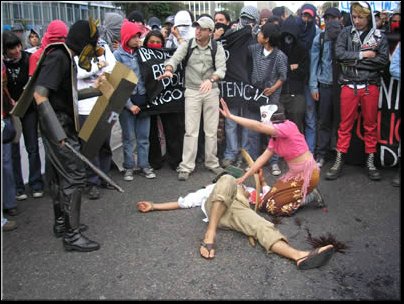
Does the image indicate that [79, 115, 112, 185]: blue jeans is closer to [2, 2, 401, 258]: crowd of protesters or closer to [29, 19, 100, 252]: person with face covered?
[2, 2, 401, 258]: crowd of protesters

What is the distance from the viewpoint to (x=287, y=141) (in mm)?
4293

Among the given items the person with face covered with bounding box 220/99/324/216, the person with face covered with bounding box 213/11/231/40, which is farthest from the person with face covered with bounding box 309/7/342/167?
the person with face covered with bounding box 220/99/324/216

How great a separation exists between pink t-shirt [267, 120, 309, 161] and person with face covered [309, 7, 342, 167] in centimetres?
181

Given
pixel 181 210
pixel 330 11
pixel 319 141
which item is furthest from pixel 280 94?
pixel 181 210

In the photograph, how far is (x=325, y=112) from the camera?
5980 millimetres

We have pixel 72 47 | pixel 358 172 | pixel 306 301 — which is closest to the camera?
pixel 306 301

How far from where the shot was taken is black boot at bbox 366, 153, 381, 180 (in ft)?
18.2

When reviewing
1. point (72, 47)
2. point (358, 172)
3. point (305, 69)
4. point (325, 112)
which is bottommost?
point (358, 172)

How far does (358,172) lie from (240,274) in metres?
3.08

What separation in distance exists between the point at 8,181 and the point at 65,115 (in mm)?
1302

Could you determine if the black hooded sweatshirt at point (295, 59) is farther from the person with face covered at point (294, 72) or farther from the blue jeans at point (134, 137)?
the blue jeans at point (134, 137)

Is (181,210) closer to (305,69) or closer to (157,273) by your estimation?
(157,273)

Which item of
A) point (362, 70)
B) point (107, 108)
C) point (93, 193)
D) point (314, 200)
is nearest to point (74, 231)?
point (107, 108)

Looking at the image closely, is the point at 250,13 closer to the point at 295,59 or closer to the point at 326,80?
the point at 295,59
